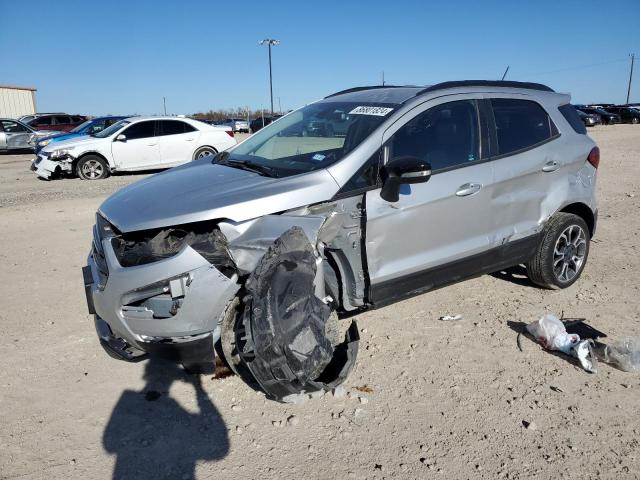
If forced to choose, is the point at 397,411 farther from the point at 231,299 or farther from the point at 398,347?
the point at 231,299

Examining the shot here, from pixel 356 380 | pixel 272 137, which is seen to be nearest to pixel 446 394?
pixel 356 380

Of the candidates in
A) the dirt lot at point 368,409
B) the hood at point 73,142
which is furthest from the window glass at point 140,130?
the dirt lot at point 368,409

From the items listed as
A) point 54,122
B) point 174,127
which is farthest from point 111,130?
Result: point 54,122

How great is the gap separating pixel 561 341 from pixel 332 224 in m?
1.92

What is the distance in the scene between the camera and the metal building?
124ft

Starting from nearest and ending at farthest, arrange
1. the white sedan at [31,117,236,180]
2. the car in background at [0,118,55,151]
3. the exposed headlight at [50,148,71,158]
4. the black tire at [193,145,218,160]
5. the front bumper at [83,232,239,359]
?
the front bumper at [83,232,239,359]
the exposed headlight at [50,148,71,158]
the white sedan at [31,117,236,180]
the black tire at [193,145,218,160]
the car in background at [0,118,55,151]

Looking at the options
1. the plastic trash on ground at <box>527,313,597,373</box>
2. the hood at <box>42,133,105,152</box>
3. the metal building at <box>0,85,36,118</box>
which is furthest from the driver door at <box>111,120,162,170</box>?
the metal building at <box>0,85,36,118</box>

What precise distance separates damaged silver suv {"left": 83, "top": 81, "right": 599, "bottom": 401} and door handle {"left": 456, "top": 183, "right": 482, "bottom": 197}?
0.05ft

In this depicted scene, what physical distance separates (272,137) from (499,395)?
2.76 m

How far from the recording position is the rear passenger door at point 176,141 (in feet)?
42.2

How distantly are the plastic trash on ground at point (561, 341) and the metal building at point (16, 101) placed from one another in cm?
4394

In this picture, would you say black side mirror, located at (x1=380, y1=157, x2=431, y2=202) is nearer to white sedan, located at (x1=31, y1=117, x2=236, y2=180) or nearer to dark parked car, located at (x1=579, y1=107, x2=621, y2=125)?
white sedan, located at (x1=31, y1=117, x2=236, y2=180)

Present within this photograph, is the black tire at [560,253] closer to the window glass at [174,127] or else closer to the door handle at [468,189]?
the door handle at [468,189]

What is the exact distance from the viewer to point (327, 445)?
8.80ft
